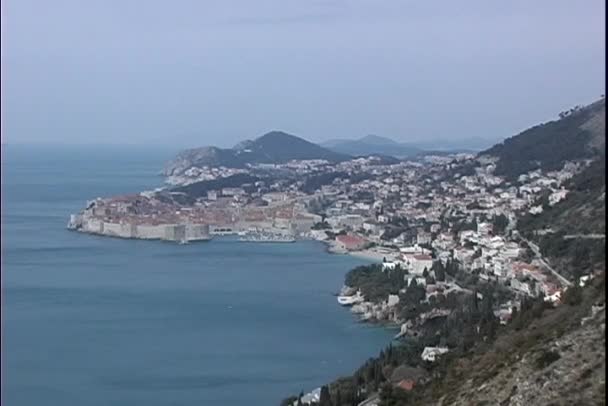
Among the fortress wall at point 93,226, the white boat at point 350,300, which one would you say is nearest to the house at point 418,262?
the white boat at point 350,300

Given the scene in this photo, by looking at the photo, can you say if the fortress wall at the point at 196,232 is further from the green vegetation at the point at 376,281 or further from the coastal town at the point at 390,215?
the green vegetation at the point at 376,281

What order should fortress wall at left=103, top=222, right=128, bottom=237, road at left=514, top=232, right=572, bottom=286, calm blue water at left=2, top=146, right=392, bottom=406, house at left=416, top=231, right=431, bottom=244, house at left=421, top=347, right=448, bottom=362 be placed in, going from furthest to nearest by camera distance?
fortress wall at left=103, top=222, right=128, bottom=237 < house at left=416, top=231, right=431, bottom=244 < road at left=514, top=232, right=572, bottom=286 < calm blue water at left=2, top=146, right=392, bottom=406 < house at left=421, top=347, right=448, bottom=362

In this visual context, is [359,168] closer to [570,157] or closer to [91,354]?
[570,157]

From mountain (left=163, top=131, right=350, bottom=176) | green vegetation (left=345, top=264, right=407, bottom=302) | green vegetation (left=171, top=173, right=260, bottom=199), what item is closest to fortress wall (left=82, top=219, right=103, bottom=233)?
green vegetation (left=171, top=173, right=260, bottom=199)

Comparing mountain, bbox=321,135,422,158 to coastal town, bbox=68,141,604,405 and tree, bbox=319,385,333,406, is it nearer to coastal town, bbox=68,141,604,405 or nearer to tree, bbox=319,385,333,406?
coastal town, bbox=68,141,604,405

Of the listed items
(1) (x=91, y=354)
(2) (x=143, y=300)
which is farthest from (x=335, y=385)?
(2) (x=143, y=300)
